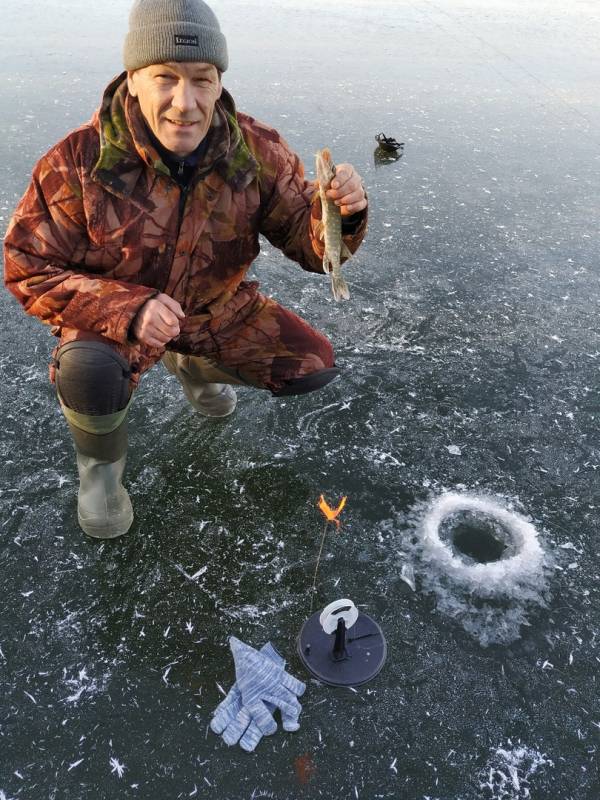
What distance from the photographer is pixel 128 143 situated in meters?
2.11

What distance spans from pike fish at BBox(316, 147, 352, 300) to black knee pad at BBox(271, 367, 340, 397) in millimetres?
421

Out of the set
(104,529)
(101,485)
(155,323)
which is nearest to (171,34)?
(155,323)

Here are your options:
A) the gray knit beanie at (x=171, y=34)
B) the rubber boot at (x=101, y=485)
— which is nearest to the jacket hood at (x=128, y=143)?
the gray knit beanie at (x=171, y=34)

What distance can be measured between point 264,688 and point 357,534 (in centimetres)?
66

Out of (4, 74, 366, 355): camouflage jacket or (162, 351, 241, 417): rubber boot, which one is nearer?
(4, 74, 366, 355): camouflage jacket

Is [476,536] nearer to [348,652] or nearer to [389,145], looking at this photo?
[348,652]

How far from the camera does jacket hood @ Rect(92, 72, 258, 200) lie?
210 centimetres

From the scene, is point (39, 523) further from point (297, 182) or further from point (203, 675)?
point (297, 182)

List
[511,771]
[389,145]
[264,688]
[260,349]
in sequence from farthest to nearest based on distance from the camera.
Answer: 1. [389,145]
2. [260,349]
3. [264,688]
4. [511,771]

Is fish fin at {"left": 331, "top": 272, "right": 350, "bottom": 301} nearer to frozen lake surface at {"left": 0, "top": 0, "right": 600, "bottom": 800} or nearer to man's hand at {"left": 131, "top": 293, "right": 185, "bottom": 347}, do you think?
man's hand at {"left": 131, "top": 293, "right": 185, "bottom": 347}

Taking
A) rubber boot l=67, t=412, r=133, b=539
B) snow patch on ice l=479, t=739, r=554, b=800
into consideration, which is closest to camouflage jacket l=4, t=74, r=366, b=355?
rubber boot l=67, t=412, r=133, b=539

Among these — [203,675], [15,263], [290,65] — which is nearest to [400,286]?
[15,263]

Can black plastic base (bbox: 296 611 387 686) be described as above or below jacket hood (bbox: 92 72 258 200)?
below

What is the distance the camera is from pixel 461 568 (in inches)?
91.2
